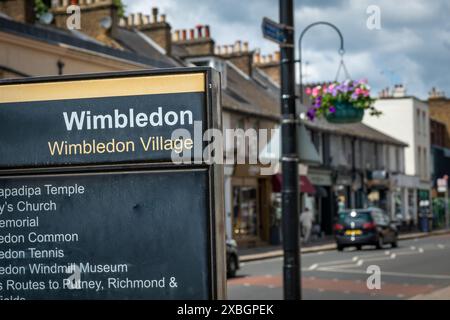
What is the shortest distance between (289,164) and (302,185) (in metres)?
34.4

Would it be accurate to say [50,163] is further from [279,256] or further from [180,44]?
[180,44]

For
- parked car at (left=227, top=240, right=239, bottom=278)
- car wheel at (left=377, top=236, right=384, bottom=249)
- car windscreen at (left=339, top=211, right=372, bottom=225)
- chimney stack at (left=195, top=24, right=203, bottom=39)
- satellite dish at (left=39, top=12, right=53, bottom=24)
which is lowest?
car wheel at (left=377, top=236, right=384, bottom=249)

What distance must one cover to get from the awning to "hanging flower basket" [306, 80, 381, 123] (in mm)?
29406

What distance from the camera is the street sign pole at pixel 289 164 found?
837 cm

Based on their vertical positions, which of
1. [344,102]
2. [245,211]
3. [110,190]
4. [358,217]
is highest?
[344,102]

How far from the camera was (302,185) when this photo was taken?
42719 mm

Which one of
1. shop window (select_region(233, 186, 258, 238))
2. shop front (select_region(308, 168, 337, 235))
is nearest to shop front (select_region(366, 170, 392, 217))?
shop front (select_region(308, 168, 337, 235))

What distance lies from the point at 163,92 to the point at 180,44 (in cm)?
4131

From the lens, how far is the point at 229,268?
2059 cm

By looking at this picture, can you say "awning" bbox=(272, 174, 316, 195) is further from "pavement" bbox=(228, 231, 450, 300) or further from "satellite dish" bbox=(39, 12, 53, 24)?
"pavement" bbox=(228, 231, 450, 300)

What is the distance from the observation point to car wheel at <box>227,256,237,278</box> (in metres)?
20.6

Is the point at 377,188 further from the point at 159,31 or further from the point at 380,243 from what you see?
the point at 380,243

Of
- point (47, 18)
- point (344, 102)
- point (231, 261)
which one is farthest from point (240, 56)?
point (344, 102)

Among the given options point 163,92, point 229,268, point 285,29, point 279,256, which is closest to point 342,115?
point 285,29
